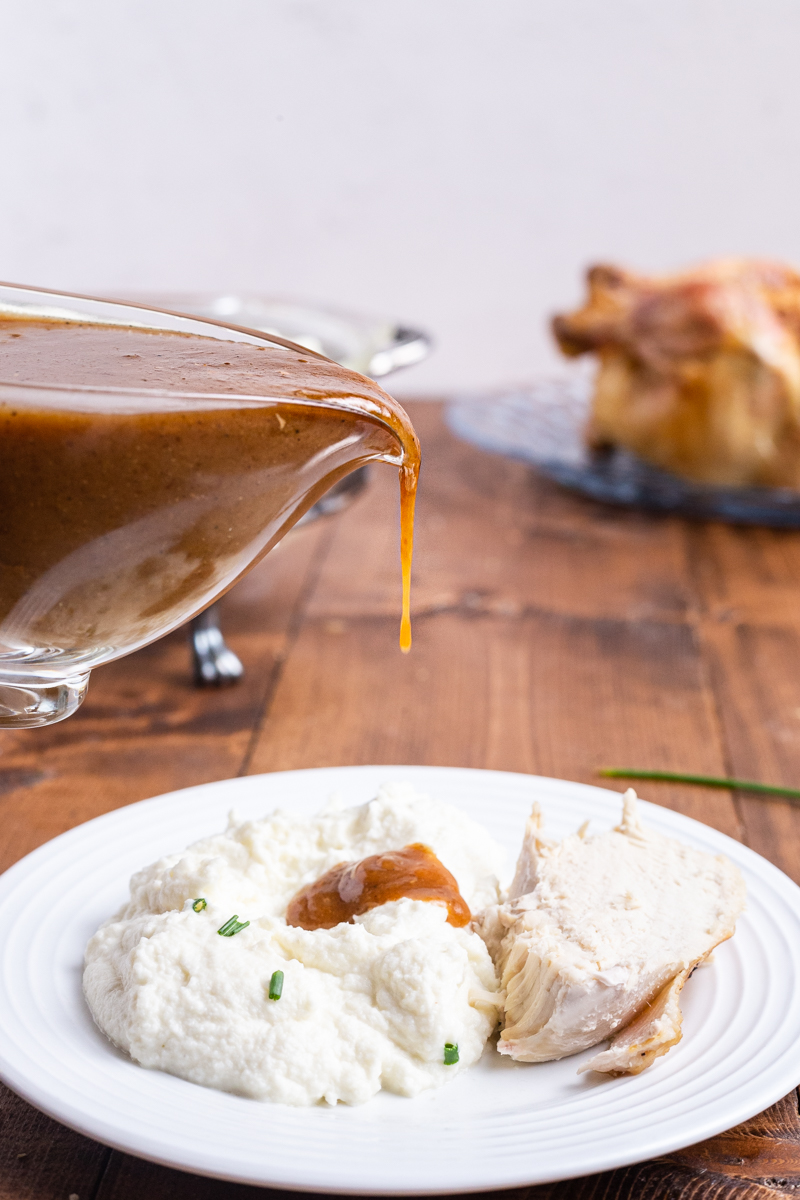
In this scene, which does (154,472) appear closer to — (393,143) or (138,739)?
(138,739)

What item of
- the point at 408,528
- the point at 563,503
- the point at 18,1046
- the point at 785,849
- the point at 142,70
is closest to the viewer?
the point at 18,1046

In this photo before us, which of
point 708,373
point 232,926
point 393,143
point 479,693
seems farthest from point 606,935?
point 393,143

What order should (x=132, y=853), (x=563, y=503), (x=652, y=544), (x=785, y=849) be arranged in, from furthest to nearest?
(x=563, y=503) < (x=652, y=544) < (x=785, y=849) < (x=132, y=853)

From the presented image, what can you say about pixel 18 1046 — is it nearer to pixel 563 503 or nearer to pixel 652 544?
pixel 652 544

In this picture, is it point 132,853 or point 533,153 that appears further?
point 533,153

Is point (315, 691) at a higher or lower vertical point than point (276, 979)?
lower

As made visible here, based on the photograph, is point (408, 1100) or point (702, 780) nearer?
point (408, 1100)

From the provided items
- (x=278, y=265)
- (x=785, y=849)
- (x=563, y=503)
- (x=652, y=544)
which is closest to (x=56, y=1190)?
(x=785, y=849)
